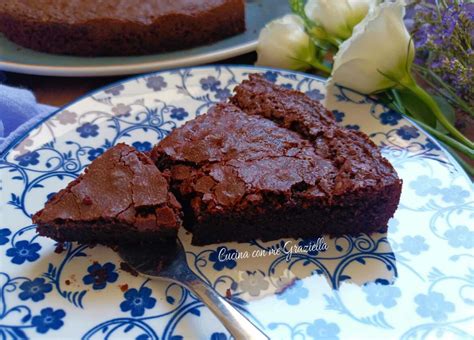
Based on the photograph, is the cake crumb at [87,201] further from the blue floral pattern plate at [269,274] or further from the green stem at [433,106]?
the green stem at [433,106]

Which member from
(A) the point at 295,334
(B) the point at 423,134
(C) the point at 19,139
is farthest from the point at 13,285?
(B) the point at 423,134

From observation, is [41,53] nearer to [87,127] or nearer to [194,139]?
[87,127]

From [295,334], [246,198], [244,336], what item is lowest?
[295,334]

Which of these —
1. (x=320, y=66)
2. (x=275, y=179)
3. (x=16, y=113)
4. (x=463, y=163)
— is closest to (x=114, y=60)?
(x=16, y=113)

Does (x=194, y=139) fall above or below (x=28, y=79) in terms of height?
above

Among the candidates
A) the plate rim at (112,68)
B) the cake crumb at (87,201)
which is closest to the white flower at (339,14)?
the plate rim at (112,68)

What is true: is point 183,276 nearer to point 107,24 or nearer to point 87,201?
point 87,201
